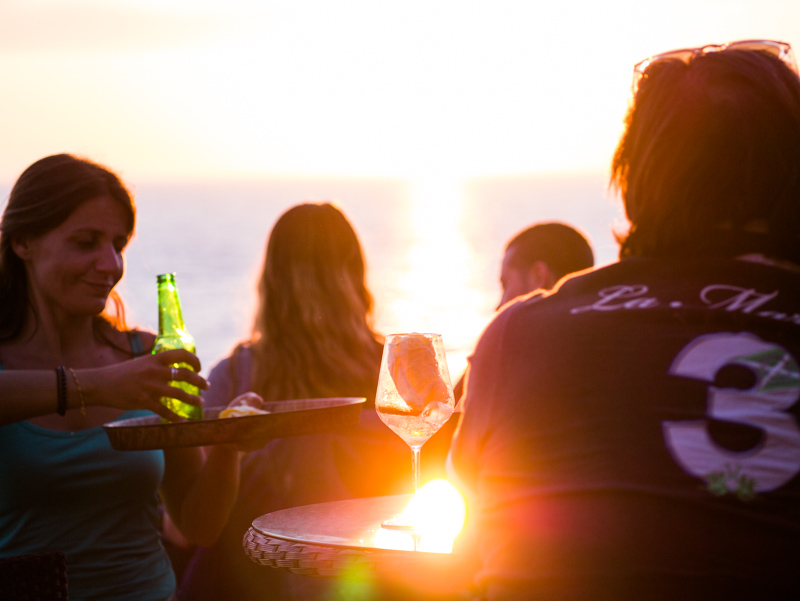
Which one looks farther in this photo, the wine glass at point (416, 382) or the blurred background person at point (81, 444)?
the blurred background person at point (81, 444)

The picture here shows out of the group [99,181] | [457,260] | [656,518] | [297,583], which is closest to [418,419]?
[656,518]

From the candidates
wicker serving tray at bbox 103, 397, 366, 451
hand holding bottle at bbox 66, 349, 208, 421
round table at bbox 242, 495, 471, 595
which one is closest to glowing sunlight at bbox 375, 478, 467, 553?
round table at bbox 242, 495, 471, 595

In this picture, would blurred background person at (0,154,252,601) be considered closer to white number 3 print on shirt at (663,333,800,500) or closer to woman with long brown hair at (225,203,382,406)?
woman with long brown hair at (225,203,382,406)

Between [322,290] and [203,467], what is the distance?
781mm

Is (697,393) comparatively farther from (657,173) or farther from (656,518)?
(657,173)

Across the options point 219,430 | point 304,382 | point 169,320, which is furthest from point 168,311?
point 304,382

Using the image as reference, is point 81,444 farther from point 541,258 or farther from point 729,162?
point 541,258

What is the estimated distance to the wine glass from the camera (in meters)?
1.69

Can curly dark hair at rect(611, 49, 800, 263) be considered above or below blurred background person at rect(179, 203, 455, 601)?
above

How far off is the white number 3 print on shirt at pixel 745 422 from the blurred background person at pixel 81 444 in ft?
4.65

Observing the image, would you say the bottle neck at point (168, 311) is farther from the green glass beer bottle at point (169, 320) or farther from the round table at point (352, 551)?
the round table at point (352, 551)

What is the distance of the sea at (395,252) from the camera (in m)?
3.04

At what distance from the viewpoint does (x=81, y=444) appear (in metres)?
2.26

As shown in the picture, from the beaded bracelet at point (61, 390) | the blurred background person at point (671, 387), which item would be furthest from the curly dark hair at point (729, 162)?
the beaded bracelet at point (61, 390)
